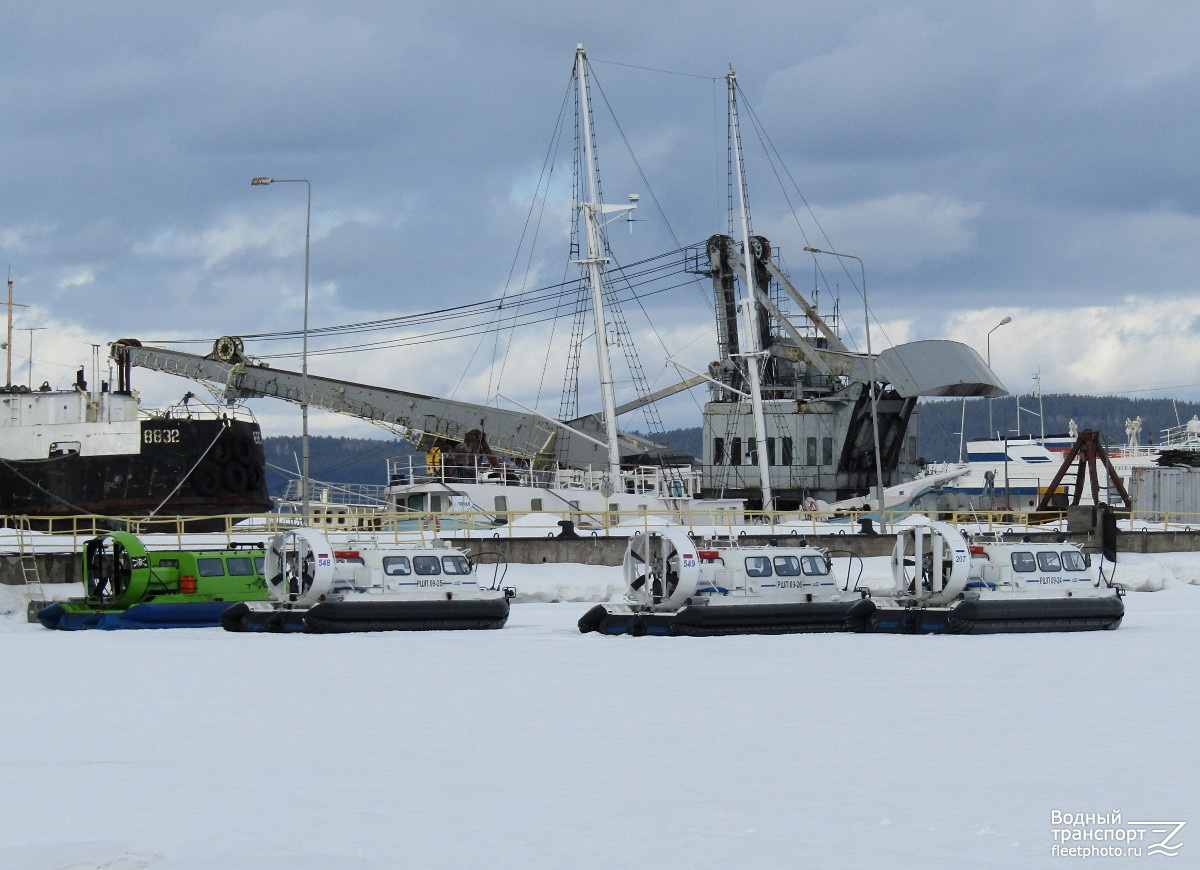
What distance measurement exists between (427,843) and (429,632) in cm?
2150

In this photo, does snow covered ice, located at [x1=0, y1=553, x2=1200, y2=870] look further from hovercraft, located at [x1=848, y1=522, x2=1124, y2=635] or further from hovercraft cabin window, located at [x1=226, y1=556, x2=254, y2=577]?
hovercraft cabin window, located at [x1=226, y1=556, x2=254, y2=577]

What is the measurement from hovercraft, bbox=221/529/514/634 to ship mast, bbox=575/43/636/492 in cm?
2338

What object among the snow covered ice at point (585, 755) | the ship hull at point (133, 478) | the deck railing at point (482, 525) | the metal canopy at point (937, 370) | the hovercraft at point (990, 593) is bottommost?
the snow covered ice at point (585, 755)

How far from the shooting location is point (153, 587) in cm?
3616

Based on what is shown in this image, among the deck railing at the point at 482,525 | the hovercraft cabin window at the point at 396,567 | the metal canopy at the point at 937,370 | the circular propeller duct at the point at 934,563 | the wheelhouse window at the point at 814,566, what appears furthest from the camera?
the metal canopy at the point at 937,370

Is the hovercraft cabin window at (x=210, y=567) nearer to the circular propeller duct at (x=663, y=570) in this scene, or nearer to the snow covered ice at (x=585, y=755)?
the snow covered ice at (x=585, y=755)

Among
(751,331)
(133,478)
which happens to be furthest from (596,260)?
(133,478)

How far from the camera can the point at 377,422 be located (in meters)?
72.2

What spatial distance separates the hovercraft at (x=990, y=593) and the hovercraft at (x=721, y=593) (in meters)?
1.03

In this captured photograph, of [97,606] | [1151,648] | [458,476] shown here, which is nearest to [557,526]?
[458,476]

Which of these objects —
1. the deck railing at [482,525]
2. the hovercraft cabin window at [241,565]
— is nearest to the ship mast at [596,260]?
the deck railing at [482,525]

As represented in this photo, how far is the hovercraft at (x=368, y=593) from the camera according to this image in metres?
33.5

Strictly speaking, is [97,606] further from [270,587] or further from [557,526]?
[557,526]

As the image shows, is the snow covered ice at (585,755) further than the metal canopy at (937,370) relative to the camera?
No
